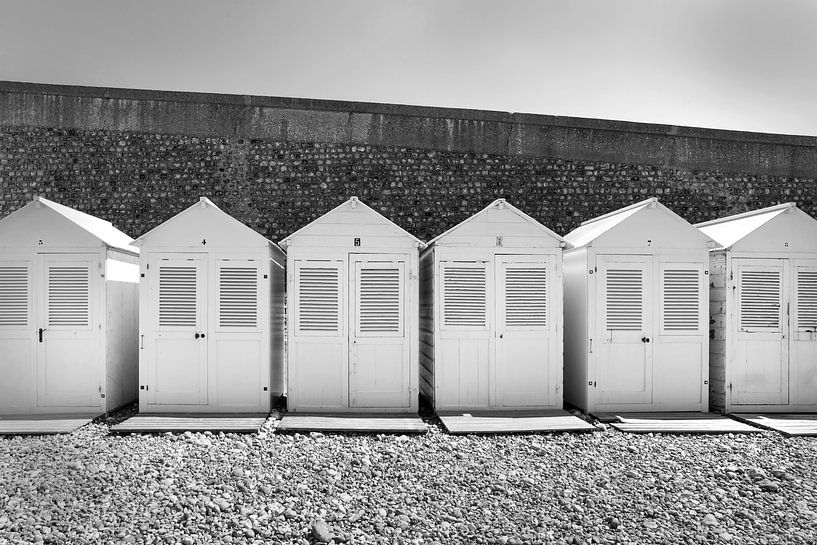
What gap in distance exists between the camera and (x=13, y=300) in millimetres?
7191

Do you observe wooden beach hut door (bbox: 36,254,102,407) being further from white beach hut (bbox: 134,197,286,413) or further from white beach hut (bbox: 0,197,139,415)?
white beach hut (bbox: 134,197,286,413)

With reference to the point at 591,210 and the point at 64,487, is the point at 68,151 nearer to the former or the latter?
the point at 64,487

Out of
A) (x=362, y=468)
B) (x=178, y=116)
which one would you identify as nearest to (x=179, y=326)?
(x=362, y=468)

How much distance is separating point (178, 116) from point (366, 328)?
9151 mm

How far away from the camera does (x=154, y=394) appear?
714 centimetres

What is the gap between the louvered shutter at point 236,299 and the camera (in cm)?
723

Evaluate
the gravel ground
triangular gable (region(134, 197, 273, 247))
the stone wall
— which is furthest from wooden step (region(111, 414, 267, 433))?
the stone wall

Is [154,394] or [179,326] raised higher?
[179,326]

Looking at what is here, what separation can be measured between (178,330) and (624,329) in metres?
5.65

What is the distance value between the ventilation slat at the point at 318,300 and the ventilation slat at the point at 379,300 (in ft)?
1.09

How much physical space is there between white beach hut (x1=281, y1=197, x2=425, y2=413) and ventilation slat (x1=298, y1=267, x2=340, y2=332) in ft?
0.04

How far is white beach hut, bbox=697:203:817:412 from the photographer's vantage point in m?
7.57

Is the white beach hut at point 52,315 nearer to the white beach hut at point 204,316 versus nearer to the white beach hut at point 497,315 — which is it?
the white beach hut at point 204,316

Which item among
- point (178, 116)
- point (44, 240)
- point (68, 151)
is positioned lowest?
point (44, 240)
